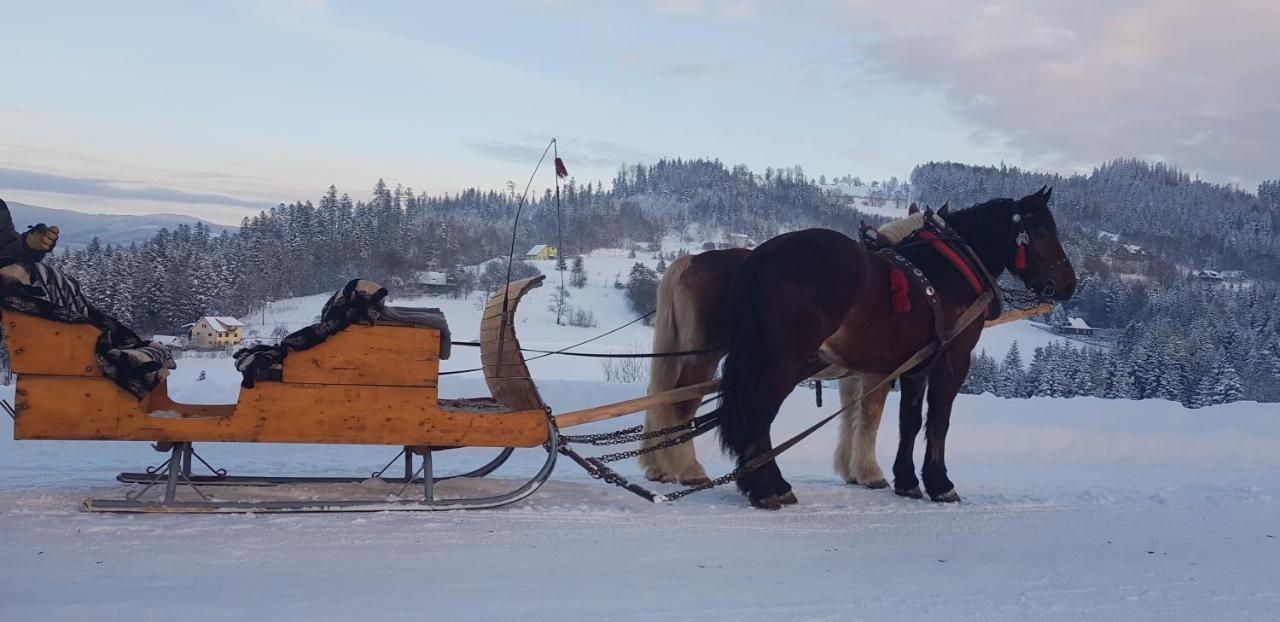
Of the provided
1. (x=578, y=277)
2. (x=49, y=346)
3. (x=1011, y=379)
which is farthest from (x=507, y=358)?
(x=578, y=277)

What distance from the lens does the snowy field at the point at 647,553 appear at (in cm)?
323

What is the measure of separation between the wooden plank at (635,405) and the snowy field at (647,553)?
0.50 metres

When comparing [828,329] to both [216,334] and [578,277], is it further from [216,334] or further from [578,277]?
[578,277]

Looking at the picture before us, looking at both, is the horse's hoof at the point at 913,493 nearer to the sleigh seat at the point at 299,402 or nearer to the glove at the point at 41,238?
the sleigh seat at the point at 299,402

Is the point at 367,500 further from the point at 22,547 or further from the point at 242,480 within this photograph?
the point at 22,547

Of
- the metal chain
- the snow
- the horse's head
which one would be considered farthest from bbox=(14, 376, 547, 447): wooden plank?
the horse's head

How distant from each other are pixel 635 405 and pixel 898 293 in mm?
1804

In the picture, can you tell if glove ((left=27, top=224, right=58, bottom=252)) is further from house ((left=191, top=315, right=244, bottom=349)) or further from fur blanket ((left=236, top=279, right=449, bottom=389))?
house ((left=191, top=315, right=244, bottom=349))

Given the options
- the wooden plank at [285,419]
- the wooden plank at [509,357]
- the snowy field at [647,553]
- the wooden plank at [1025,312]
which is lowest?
the snowy field at [647,553]

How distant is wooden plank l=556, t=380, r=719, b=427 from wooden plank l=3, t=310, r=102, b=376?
94.7 inches

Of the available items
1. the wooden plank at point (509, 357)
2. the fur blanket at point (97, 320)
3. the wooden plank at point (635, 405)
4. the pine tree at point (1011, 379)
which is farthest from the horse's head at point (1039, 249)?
the pine tree at point (1011, 379)

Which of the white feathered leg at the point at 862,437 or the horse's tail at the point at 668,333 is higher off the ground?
the horse's tail at the point at 668,333

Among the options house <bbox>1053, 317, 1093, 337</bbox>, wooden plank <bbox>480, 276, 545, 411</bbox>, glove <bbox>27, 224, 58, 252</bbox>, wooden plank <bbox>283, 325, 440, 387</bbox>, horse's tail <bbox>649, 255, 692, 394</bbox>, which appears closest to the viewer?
glove <bbox>27, 224, 58, 252</bbox>

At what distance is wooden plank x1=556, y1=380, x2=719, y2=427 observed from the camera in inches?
205
